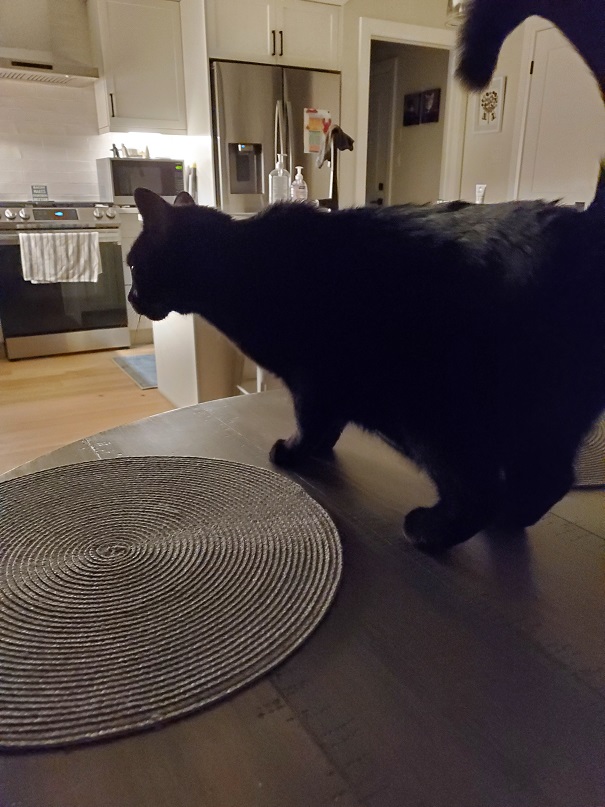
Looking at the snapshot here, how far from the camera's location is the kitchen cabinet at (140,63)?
3762 mm

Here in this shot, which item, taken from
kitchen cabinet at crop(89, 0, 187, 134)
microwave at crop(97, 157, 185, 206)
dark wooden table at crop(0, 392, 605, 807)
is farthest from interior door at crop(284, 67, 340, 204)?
dark wooden table at crop(0, 392, 605, 807)

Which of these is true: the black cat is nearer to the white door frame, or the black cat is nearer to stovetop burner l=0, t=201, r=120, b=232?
the white door frame

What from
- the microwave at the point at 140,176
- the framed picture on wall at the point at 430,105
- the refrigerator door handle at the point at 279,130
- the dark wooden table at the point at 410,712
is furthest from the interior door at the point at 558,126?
the dark wooden table at the point at 410,712

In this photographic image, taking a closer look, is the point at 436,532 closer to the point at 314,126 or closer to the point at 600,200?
the point at 600,200

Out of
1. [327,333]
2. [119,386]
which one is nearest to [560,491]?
[327,333]

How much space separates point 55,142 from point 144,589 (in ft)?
15.4

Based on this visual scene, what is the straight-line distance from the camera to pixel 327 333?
77cm

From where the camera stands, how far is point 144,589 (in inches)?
23.8

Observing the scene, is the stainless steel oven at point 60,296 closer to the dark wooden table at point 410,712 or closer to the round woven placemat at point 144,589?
the round woven placemat at point 144,589

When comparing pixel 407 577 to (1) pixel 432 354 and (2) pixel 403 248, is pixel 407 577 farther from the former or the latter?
(2) pixel 403 248

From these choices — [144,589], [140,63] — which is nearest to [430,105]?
[140,63]

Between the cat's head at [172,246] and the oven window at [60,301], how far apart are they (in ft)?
11.2

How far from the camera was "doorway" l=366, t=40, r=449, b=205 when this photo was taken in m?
4.82

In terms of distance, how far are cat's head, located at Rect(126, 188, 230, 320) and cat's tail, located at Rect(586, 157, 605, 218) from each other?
530 millimetres
